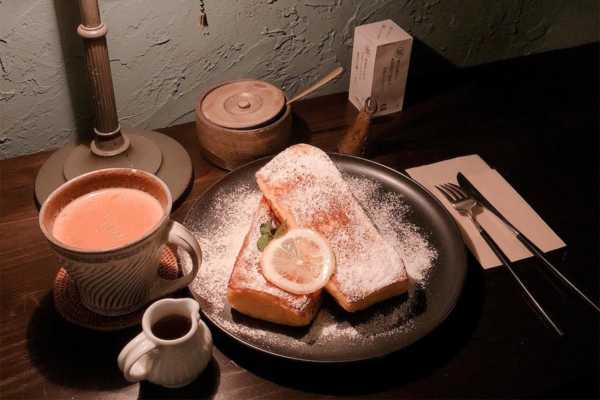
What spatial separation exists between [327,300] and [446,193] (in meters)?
0.40

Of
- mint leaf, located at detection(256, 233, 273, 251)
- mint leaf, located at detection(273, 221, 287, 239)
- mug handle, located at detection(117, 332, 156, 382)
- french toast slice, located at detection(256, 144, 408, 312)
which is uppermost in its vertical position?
mug handle, located at detection(117, 332, 156, 382)

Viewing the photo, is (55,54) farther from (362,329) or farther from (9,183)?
(362,329)

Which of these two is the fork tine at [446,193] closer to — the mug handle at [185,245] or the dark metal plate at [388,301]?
the dark metal plate at [388,301]

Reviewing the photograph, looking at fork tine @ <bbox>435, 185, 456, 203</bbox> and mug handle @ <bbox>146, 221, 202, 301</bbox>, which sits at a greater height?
mug handle @ <bbox>146, 221, 202, 301</bbox>

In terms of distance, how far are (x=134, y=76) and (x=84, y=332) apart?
62 centimetres

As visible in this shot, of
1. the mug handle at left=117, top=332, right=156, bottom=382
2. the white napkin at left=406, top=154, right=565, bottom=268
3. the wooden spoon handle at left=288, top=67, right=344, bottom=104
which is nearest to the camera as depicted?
the mug handle at left=117, top=332, right=156, bottom=382

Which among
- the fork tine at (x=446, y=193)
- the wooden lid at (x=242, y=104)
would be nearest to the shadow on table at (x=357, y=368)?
the fork tine at (x=446, y=193)

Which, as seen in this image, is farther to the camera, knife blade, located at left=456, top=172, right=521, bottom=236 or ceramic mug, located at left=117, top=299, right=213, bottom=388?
knife blade, located at left=456, top=172, right=521, bottom=236

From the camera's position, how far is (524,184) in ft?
4.13

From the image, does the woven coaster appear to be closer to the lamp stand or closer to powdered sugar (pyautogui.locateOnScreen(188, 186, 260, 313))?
powdered sugar (pyautogui.locateOnScreen(188, 186, 260, 313))

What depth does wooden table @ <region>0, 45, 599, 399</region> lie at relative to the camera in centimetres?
88

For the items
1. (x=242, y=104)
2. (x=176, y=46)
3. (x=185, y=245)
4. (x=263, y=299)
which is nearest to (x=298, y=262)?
(x=263, y=299)

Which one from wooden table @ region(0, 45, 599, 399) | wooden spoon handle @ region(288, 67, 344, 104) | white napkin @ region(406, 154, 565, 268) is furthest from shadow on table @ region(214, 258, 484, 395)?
wooden spoon handle @ region(288, 67, 344, 104)

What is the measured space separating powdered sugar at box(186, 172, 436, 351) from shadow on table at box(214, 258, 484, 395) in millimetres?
34
